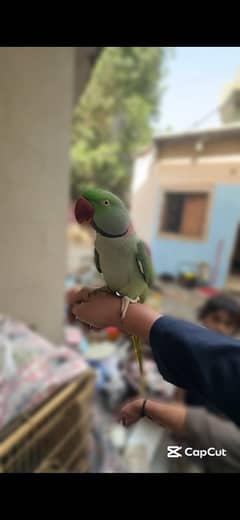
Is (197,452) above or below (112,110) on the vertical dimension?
below

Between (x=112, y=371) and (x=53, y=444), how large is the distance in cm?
61

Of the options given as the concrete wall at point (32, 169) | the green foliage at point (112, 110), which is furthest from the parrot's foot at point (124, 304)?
the green foliage at point (112, 110)

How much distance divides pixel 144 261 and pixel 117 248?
33 millimetres

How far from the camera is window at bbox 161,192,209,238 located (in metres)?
2.31

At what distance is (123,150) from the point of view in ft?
6.06

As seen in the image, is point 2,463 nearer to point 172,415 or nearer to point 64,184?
point 172,415

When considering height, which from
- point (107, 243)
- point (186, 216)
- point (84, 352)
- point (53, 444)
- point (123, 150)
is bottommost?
point (84, 352)

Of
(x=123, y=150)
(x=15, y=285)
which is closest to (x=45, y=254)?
(x=15, y=285)

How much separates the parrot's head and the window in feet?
7.41

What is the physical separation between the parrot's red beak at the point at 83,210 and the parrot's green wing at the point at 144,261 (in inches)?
2.2

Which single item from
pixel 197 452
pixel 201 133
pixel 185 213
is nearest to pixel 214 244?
pixel 185 213

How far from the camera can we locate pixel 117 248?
0.20m

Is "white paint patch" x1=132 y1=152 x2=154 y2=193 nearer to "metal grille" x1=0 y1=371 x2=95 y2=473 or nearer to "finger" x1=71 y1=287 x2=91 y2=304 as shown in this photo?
"metal grille" x1=0 y1=371 x2=95 y2=473

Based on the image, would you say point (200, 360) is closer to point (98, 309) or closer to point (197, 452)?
point (98, 309)
